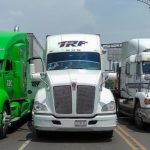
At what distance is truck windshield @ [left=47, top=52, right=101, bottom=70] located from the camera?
1471 cm

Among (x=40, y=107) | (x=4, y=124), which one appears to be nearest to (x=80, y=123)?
(x=40, y=107)

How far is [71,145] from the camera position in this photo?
476 inches

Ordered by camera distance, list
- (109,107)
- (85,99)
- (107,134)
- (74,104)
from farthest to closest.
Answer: (107,134) < (109,107) < (85,99) < (74,104)

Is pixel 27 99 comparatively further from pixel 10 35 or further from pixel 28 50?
pixel 10 35

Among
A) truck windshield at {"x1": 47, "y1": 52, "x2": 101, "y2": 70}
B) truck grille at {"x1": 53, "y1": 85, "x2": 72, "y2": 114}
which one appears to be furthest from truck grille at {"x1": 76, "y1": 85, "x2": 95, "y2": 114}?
truck windshield at {"x1": 47, "y1": 52, "x2": 101, "y2": 70}

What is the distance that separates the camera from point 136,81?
1778cm

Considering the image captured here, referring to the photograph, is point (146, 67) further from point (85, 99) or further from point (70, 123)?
point (70, 123)

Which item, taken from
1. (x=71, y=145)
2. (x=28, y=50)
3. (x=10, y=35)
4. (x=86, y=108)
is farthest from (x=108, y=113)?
(x=28, y=50)

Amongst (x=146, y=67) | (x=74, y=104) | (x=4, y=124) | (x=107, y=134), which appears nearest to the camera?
(x=74, y=104)

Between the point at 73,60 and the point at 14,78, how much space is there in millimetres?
2237

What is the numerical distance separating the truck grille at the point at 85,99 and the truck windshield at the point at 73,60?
1.91 m

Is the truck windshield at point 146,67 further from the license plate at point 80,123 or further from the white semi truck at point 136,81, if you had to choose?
the license plate at point 80,123

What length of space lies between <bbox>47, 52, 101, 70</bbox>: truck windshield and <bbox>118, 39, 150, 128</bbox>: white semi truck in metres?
2.27

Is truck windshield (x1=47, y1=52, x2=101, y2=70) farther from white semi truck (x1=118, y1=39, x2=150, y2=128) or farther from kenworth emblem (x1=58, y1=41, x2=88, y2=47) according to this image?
white semi truck (x1=118, y1=39, x2=150, y2=128)
